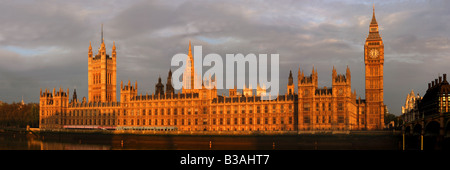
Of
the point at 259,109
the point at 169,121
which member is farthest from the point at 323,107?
the point at 169,121

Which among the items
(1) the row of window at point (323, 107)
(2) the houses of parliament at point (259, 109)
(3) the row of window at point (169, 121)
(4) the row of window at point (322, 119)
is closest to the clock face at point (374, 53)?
(2) the houses of parliament at point (259, 109)

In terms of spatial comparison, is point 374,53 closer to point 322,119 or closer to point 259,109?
point 322,119

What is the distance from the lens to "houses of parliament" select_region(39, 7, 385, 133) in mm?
138000

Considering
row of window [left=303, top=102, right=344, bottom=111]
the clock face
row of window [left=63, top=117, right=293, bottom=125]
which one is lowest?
row of window [left=63, top=117, right=293, bottom=125]

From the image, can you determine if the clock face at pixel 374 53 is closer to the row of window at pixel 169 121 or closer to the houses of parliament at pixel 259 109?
the houses of parliament at pixel 259 109

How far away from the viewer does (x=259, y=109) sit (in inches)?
5866

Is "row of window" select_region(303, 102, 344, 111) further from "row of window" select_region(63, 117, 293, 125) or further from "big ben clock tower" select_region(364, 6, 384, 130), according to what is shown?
"big ben clock tower" select_region(364, 6, 384, 130)

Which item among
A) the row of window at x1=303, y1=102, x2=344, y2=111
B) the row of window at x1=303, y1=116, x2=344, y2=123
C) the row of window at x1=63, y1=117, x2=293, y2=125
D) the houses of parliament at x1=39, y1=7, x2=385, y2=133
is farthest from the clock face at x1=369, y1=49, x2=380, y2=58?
the row of window at x1=63, y1=117, x2=293, y2=125

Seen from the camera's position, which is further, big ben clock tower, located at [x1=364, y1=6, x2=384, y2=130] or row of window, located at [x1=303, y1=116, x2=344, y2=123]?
big ben clock tower, located at [x1=364, y1=6, x2=384, y2=130]

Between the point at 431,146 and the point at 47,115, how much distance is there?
483 feet

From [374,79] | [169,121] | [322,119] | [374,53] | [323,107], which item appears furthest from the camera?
[169,121]

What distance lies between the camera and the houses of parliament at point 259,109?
138000mm

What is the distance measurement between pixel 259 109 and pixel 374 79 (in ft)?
116
